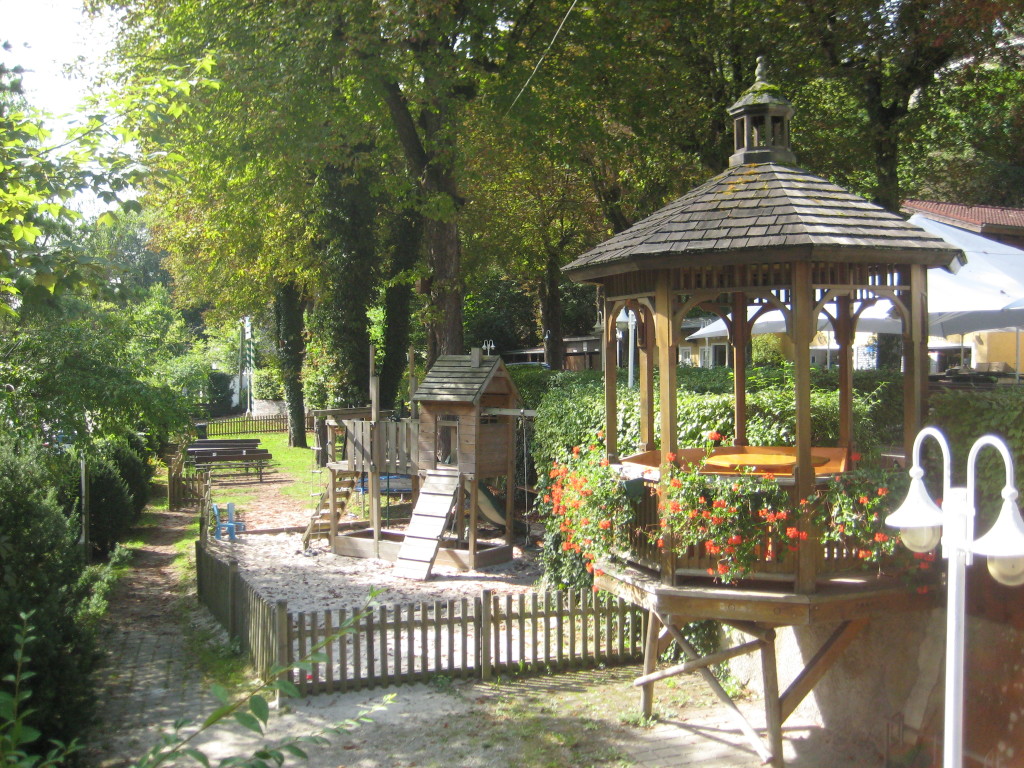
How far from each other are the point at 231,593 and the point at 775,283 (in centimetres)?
790

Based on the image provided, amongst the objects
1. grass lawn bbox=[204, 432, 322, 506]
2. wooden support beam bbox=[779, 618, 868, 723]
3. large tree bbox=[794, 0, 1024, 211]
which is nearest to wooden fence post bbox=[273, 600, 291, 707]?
wooden support beam bbox=[779, 618, 868, 723]

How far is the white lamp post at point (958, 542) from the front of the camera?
12.5ft

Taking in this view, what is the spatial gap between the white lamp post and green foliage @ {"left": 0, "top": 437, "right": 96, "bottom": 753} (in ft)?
16.9

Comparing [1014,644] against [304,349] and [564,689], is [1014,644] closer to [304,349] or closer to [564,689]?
[564,689]

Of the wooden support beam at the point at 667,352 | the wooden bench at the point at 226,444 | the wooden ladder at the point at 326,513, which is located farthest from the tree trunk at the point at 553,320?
the wooden support beam at the point at 667,352

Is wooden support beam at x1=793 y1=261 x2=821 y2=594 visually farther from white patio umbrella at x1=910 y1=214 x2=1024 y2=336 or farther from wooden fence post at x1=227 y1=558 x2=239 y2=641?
wooden fence post at x1=227 y1=558 x2=239 y2=641

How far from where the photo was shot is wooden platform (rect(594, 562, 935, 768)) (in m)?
7.29

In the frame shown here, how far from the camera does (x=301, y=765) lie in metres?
8.10

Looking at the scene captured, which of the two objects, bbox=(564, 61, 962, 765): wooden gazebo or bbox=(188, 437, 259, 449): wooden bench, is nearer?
bbox=(564, 61, 962, 765): wooden gazebo

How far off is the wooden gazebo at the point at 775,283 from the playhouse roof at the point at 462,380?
6583 mm

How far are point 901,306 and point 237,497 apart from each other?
20225 mm

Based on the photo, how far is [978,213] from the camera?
31.7m

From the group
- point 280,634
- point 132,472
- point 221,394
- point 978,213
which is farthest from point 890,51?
point 221,394

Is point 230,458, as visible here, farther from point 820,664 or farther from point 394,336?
point 820,664
